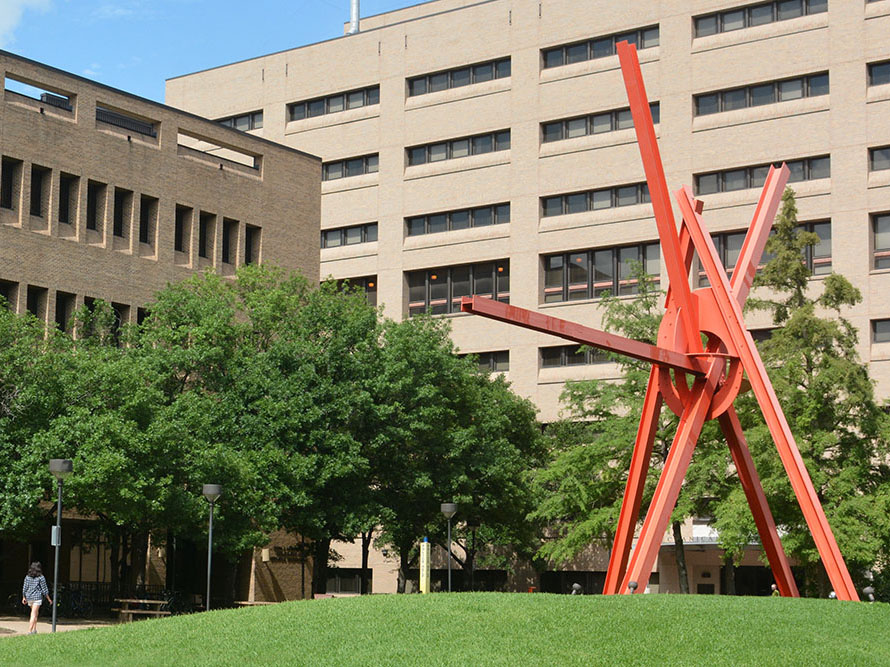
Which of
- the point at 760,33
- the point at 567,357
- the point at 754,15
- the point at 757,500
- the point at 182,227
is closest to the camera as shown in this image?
the point at 757,500

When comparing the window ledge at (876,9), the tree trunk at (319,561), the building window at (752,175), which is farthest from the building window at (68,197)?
the window ledge at (876,9)

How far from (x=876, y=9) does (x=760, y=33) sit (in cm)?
503

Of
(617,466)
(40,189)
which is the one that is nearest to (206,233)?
(40,189)

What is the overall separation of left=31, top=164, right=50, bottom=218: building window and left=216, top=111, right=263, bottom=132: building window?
29.2m

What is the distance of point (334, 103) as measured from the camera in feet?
229

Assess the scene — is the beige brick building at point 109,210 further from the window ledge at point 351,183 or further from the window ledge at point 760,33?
the window ledge at point 760,33

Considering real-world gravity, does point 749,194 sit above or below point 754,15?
below

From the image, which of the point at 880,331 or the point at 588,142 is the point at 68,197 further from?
the point at 880,331

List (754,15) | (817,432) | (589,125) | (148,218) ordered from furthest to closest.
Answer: (589,125) < (754,15) < (148,218) < (817,432)

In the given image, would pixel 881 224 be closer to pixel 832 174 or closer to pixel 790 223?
pixel 832 174

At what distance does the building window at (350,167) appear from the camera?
67.8 m

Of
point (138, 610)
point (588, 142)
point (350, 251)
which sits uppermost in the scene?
point (588, 142)

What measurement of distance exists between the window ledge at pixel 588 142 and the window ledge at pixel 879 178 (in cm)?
1006

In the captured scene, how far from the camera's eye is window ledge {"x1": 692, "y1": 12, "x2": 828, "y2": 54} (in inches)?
2188
